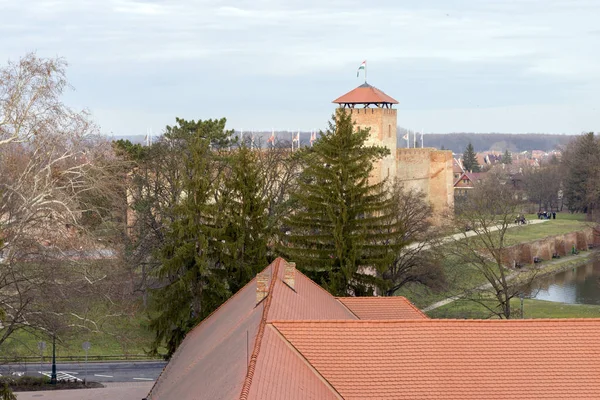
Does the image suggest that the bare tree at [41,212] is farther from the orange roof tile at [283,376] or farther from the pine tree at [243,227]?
the orange roof tile at [283,376]

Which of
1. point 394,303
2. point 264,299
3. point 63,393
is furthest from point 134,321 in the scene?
point 264,299

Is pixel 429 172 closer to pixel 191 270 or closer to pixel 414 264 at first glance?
pixel 414 264

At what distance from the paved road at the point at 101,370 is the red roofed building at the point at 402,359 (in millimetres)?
14109

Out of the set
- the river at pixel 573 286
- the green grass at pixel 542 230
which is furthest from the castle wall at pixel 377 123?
the river at pixel 573 286

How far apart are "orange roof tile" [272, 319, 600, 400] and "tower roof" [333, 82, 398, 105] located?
151 ft

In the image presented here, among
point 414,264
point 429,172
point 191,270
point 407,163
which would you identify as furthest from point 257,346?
point 429,172

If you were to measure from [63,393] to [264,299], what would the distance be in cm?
1228

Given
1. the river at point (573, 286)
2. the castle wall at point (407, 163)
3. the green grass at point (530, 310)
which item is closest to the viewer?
the green grass at point (530, 310)

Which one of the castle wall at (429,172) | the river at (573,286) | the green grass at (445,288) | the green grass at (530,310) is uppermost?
the castle wall at (429,172)

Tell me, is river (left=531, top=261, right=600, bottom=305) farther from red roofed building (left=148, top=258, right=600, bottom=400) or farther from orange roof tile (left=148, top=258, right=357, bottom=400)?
red roofed building (left=148, top=258, right=600, bottom=400)

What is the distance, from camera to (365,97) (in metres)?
65.8

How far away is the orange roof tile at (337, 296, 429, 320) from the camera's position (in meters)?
26.5

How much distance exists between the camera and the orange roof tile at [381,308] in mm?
26500

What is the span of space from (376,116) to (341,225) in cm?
2896
